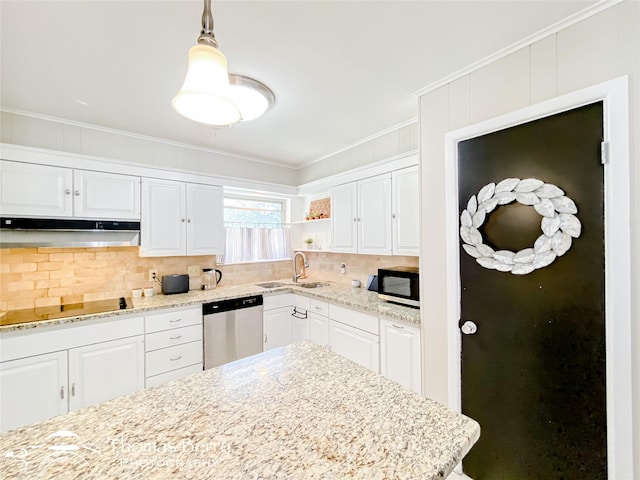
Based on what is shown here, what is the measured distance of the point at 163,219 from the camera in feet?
8.98

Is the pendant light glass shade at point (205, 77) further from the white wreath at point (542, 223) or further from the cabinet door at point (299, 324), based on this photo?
the cabinet door at point (299, 324)

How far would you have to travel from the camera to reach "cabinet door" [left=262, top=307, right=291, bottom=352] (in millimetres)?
3006

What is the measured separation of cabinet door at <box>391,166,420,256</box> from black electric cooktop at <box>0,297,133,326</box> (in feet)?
7.80

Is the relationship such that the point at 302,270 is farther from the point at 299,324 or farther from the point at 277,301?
the point at 299,324

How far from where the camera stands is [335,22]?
133 cm

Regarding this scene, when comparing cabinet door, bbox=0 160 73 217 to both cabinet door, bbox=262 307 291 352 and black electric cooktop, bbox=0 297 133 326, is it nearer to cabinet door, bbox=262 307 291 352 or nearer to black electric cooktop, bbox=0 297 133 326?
black electric cooktop, bbox=0 297 133 326

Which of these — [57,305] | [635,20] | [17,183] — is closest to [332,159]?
[635,20]

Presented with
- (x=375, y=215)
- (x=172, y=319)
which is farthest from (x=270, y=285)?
(x=375, y=215)

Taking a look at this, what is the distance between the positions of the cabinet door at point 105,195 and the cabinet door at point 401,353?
247 centimetres

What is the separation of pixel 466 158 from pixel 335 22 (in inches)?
40.7

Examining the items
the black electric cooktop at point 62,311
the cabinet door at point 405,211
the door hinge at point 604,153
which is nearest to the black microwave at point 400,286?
the cabinet door at point 405,211

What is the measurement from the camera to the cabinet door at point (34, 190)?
205 cm

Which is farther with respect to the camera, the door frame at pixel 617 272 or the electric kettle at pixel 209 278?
the electric kettle at pixel 209 278

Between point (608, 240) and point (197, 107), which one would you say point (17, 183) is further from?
point (608, 240)
